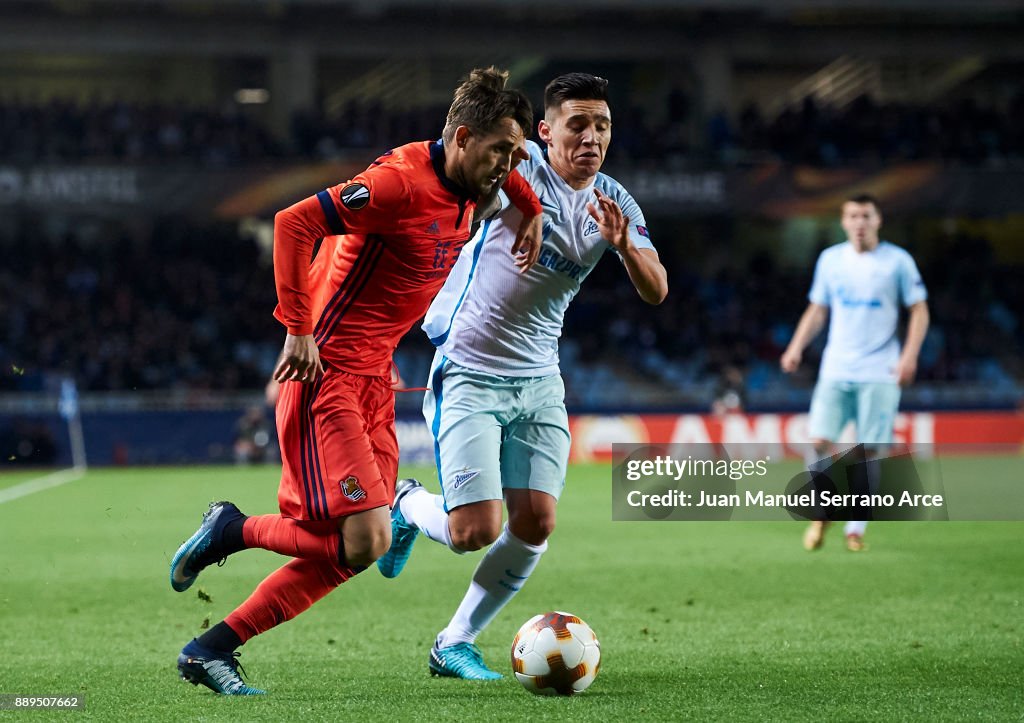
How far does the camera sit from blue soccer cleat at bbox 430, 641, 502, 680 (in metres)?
4.86

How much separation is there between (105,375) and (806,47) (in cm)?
1570

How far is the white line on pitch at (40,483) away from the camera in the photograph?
15.4 metres

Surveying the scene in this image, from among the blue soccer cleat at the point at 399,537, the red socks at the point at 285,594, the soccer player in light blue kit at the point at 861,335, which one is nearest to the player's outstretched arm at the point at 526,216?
the blue soccer cleat at the point at 399,537

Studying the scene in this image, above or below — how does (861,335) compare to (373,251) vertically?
below

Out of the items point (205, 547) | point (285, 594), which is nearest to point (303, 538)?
point (285, 594)

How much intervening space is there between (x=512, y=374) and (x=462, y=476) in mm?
A: 466

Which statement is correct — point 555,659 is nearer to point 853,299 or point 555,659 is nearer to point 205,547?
point 205,547

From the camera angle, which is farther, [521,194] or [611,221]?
[521,194]

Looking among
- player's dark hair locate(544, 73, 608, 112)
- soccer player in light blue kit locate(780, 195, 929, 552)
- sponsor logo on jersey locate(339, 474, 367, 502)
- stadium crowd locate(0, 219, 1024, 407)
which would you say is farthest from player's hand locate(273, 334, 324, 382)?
stadium crowd locate(0, 219, 1024, 407)

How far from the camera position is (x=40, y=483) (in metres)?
17.4

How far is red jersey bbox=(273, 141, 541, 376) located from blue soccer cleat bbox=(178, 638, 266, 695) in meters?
1.06

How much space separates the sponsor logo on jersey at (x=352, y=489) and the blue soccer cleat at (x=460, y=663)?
0.84 metres

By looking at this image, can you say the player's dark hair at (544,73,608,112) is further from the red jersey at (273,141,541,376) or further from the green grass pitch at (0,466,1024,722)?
the green grass pitch at (0,466,1024,722)

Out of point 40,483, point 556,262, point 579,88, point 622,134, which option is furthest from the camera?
point 622,134
